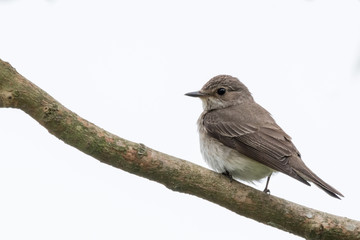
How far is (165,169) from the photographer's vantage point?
414cm

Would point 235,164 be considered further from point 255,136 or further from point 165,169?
point 165,169

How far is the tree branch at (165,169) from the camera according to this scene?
3758mm

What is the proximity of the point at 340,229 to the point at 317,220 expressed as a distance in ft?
0.67

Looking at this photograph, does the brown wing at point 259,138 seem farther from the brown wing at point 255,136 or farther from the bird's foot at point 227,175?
the bird's foot at point 227,175

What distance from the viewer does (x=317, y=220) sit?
4301 millimetres

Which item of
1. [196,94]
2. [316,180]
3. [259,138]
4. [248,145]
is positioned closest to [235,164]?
[248,145]

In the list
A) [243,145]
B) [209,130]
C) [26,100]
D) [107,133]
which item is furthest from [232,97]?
[26,100]

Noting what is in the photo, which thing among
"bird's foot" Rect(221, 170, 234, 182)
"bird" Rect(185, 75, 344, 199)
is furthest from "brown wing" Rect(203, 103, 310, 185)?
"bird's foot" Rect(221, 170, 234, 182)

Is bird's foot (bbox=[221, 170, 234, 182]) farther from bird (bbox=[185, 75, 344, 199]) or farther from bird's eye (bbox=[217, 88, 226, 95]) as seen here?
bird's eye (bbox=[217, 88, 226, 95])

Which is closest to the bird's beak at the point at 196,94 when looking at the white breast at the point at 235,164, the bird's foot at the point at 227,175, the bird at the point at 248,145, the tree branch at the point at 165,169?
the bird at the point at 248,145

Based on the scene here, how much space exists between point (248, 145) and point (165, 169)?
3.91ft

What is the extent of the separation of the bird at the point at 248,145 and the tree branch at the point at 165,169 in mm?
304

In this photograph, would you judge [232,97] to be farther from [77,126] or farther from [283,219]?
[77,126]

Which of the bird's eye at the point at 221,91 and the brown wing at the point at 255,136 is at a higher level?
the bird's eye at the point at 221,91
